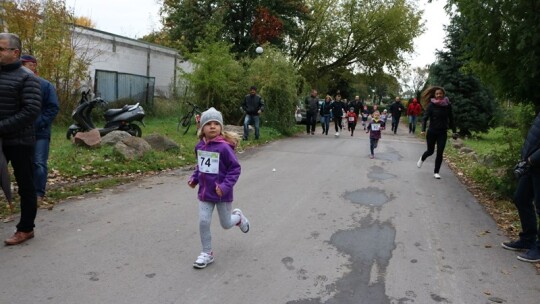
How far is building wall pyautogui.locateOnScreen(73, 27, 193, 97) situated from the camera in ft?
68.9

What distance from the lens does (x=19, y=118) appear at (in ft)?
15.7

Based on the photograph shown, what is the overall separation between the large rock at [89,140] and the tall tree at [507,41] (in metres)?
7.88

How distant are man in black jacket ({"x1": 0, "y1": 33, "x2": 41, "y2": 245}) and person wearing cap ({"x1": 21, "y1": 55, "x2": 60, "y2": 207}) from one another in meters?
1.42

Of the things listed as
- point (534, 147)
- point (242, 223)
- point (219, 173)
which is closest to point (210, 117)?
point (219, 173)

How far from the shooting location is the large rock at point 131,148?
979 cm

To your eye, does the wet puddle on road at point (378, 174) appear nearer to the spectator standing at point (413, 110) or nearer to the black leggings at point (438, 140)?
the black leggings at point (438, 140)

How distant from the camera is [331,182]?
30.0 feet

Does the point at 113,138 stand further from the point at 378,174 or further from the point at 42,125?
the point at 378,174

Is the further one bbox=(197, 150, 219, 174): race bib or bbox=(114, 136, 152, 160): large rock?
bbox=(114, 136, 152, 160): large rock

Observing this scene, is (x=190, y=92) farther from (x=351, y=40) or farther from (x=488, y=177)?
(x=351, y=40)

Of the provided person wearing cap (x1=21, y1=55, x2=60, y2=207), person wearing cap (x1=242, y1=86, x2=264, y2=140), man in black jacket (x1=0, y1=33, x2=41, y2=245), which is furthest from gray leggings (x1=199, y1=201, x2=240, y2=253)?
person wearing cap (x1=242, y1=86, x2=264, y2=140)

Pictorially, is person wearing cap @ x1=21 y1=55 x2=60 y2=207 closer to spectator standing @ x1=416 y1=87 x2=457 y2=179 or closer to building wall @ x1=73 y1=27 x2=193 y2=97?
spectator standing @ x1=416 y1=87 x2=457 y2=179

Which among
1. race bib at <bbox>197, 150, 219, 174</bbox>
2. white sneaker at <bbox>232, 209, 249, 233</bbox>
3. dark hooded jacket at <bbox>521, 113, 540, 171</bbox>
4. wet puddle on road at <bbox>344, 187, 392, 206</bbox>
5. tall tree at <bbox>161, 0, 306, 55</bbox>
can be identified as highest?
tall tree at <bbox>161, 0, 306, 55</bbox>

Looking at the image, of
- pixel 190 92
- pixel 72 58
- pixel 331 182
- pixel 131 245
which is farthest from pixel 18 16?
pixel 131 245
